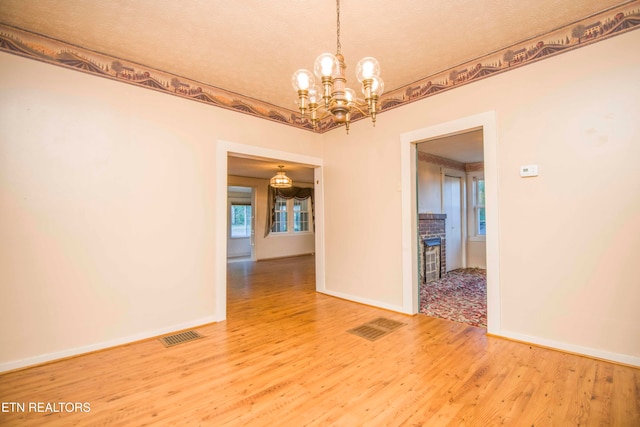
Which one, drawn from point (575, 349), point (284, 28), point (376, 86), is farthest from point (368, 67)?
point (575, 349)

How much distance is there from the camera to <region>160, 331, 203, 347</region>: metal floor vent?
290 cm

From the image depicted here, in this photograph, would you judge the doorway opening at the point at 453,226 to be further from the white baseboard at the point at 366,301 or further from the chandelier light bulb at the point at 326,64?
the chandelier light bulb at the point at 326,64

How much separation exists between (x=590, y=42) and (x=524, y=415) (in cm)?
296

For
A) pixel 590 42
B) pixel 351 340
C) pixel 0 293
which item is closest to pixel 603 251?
pixel 590 42

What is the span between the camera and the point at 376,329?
3.17 m

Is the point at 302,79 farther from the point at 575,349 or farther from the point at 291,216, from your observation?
the point at 291,216

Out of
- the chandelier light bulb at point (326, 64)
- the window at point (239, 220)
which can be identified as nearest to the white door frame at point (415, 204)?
the chandelier light bulb at point (326, 64)

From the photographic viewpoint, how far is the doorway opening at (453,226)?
4078 millimetres

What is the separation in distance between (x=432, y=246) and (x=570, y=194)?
10.1 ft

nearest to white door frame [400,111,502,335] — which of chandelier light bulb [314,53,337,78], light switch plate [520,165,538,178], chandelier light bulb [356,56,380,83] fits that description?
light switch plate [520,165,538,178]

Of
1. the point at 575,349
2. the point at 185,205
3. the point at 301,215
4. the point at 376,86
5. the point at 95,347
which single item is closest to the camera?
the point at 376,86

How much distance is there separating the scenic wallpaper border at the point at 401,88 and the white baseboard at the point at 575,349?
2.59 m

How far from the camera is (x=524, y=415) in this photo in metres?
1.74

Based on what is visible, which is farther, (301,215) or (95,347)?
(301,215)
